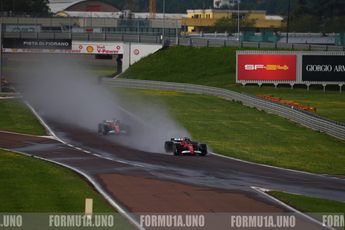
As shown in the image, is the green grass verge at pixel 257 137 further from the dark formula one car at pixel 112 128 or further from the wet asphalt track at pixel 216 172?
the dark formula one car at pixel 112 128

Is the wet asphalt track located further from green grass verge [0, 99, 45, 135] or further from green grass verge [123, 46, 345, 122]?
green grass verge [123, 46, 345, 122]

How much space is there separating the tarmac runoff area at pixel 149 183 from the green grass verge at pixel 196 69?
42.4 metres

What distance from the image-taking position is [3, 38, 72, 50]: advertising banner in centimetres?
10400

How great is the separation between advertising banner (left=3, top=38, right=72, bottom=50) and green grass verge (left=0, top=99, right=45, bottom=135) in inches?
1294

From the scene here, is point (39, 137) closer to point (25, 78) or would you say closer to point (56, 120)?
point (56, 120)

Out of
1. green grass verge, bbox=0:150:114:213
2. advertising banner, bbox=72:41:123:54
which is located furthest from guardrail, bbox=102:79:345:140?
green grass verge, bbox=0:150:114:213

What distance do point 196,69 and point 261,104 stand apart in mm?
37413

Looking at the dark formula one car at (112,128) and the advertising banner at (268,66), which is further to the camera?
the advertising banner at (268,66)

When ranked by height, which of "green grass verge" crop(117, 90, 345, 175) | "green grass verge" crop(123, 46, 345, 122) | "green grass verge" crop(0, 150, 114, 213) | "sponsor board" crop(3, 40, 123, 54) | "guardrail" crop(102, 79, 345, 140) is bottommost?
"green grass verge" crop(117, 90, 345, 175)


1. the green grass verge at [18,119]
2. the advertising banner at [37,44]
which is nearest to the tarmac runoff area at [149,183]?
the green grass verge at [18,119]

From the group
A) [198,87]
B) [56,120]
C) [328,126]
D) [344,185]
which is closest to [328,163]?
[344,185]

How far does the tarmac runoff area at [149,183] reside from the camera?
27594 millimetres

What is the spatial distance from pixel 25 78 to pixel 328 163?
6612 cm

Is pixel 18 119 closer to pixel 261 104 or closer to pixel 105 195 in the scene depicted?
pixel 261 104
